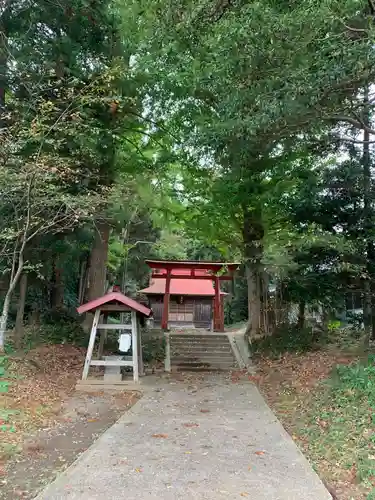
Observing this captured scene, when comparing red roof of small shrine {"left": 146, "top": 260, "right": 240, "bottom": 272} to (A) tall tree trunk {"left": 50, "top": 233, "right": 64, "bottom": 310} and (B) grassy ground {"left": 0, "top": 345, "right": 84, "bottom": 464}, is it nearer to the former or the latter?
(A) tall tree trunk {"left": 50, "top": 233, "right": 64, "bottom": 310}

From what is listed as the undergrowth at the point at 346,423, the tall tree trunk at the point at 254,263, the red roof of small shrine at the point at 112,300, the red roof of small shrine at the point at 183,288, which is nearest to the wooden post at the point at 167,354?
the red roof of small shrine at the point at 112,300

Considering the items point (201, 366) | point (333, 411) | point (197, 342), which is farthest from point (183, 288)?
point (333, 411)

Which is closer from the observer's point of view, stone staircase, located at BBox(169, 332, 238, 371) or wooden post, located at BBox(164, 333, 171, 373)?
wooden post, located at BBox(164, 333, 171, 373)

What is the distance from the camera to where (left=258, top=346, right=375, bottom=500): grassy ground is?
175 inches

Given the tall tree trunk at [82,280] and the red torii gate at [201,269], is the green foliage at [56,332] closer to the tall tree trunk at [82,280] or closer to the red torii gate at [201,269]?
the tall tree trunk at [82,280]

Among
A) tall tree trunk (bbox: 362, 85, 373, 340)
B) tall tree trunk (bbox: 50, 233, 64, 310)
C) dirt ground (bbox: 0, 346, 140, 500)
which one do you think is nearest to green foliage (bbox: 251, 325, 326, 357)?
tall tree trunk (bbox: 362, 85, 373, 340)

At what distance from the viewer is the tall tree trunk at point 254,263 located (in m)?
12.8

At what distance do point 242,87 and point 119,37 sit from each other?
581 cm

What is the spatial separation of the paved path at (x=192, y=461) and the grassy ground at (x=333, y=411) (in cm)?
31

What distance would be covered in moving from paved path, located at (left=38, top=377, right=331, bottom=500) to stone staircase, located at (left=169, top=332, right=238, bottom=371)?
4823 mm

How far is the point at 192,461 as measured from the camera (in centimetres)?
474

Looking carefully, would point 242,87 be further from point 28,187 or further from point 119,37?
point 119,37

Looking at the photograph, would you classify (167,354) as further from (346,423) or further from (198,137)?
(346,423)

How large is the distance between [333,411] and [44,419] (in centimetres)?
454
